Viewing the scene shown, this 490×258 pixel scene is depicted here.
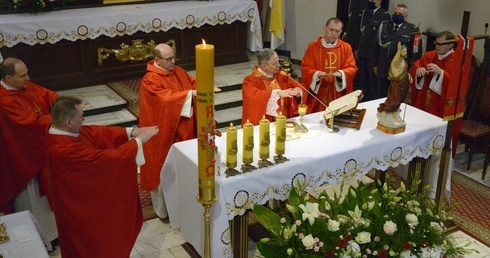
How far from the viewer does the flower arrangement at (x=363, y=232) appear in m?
3.14

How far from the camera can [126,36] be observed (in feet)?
29.0

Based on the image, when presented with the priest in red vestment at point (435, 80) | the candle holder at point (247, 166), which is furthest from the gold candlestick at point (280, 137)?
the priest in red vestment at point (435, 80)

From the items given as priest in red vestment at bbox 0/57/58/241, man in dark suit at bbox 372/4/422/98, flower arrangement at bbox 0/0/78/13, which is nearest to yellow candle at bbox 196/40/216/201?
priest in red vestment at bbox 0/57/58/241

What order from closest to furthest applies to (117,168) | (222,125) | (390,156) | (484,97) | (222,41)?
(117,168) → (390,156) → (484,97) → (222,125) → (222,41)

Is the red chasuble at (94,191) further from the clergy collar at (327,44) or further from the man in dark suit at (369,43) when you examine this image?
the man in dark suit at (369,43)

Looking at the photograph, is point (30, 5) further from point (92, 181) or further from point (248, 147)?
point (248, 147)

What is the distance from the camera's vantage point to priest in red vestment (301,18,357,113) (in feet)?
21.0

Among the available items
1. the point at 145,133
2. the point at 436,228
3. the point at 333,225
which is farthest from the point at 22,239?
the point at 436,228

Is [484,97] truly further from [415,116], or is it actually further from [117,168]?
[117,168]

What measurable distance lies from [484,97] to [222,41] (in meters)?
4.26

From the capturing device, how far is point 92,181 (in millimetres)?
4289

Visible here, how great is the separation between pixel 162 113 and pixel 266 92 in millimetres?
984

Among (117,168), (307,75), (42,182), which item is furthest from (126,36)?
(117,168)

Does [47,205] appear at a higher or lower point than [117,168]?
lower
